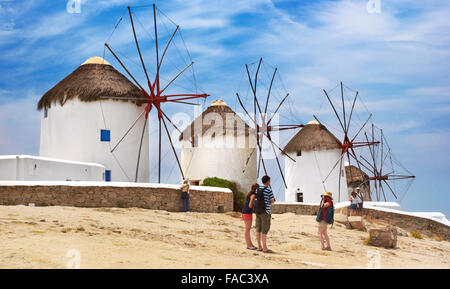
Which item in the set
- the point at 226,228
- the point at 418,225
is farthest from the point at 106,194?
the point at 418,225

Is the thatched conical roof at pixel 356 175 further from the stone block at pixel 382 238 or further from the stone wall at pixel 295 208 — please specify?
the stone block at pixel 382 238

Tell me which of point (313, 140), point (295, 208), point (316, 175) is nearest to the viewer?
point (295, 208)

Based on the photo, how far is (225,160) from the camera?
30.0 metres

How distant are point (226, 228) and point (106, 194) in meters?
3.98

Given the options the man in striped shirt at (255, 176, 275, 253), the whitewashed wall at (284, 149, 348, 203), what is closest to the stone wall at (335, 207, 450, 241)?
the whitewashed wall at (284, 149, 348, 203)

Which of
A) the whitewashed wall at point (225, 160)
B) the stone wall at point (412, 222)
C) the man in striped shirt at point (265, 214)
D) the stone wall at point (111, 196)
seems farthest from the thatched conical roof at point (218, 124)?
the man in striped shirt at point (265, 214)

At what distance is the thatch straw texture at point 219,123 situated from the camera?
3042 cm

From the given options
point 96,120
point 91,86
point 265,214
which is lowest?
point 265,214

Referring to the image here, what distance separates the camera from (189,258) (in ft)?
27.8

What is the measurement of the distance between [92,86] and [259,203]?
1480 centimetres

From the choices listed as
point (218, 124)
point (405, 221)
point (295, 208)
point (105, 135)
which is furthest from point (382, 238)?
point (218, 124)

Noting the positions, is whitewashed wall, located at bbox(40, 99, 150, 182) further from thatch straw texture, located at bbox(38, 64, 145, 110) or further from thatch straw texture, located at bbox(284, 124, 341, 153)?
thatch straw texture, located at bbox(284, 124, 341, 153)

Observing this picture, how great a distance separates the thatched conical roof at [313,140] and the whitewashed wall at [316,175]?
34cm

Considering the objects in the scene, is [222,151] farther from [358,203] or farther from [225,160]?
[358,203]
